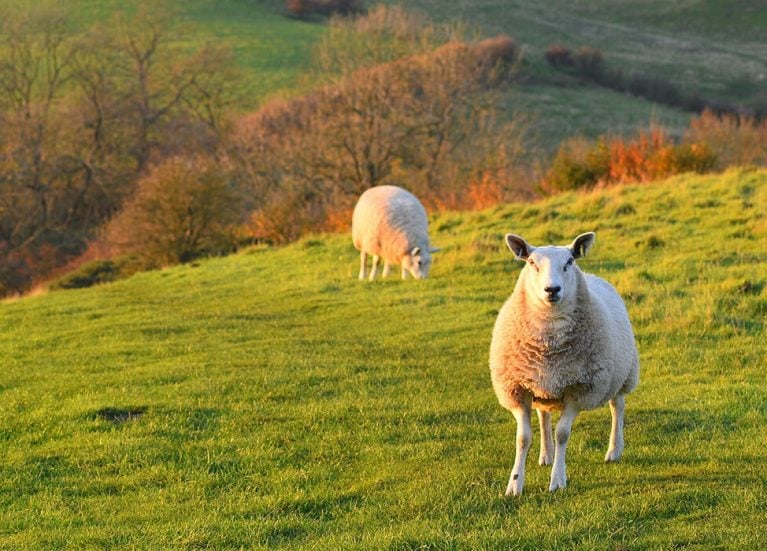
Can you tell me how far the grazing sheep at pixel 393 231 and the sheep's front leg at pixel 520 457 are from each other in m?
12.0

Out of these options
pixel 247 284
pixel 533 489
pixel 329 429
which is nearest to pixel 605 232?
pixel 247 284

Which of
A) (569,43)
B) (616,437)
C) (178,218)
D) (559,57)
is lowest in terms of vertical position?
(178,218)

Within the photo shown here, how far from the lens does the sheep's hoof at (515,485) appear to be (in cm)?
693

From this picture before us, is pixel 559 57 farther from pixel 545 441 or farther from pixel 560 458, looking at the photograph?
pixel 560 458

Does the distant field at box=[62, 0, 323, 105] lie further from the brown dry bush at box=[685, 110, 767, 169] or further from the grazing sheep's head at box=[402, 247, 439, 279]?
the grazing sheep's head at box=[402, 247, 439, 279]

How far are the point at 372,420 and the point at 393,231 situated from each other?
1068 cm

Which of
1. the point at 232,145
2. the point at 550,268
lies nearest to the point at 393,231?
the point at 550,268

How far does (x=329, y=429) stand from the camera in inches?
363

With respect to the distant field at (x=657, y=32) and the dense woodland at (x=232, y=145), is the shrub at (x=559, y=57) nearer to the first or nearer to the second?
the distant field at (x=657, y=32)

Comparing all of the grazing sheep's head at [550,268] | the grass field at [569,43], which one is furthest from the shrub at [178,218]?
the grazing sheep's head at [550,268]

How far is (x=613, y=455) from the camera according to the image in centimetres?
785

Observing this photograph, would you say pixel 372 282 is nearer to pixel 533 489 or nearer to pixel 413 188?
pixel 533 489

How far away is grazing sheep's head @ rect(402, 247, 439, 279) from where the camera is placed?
1936 centimetres

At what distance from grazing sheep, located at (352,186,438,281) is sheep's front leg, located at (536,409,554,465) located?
37.3 feet
